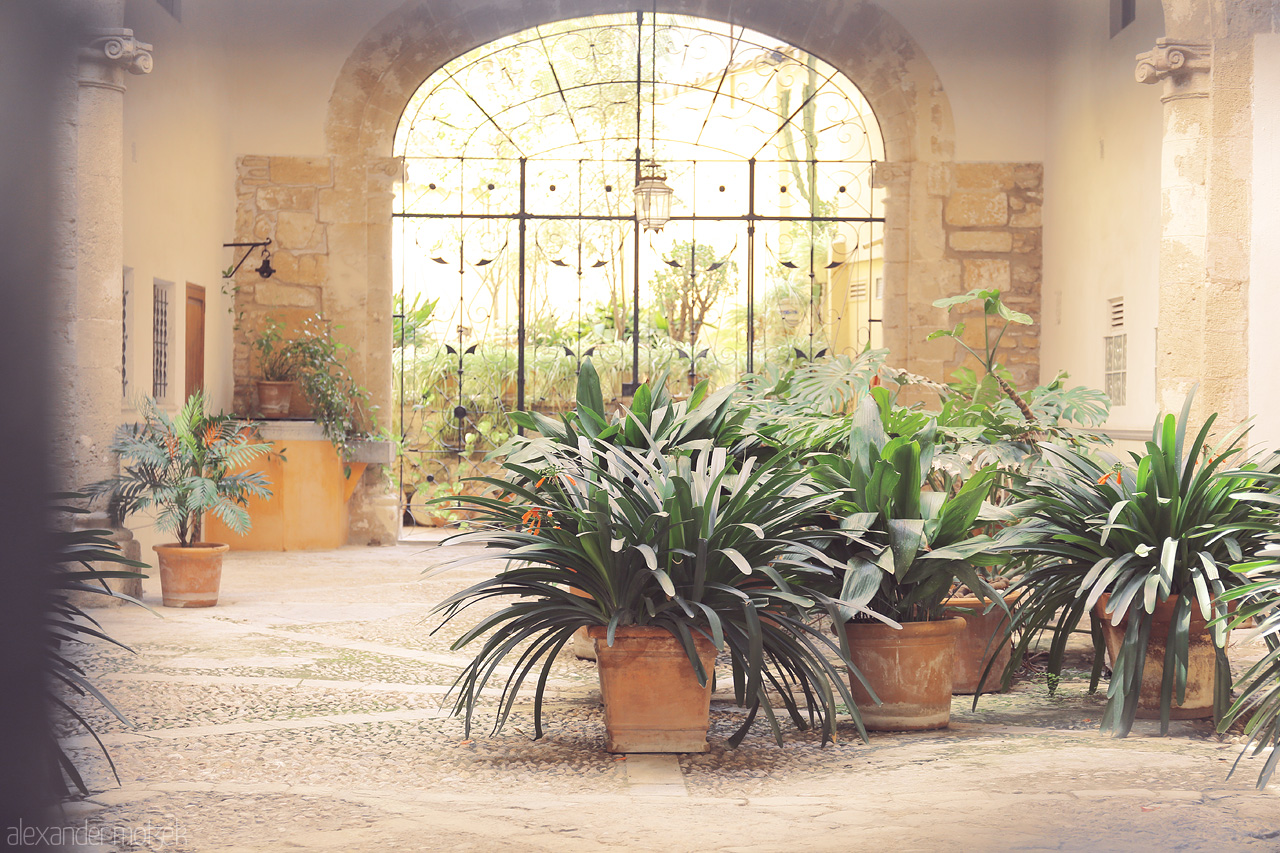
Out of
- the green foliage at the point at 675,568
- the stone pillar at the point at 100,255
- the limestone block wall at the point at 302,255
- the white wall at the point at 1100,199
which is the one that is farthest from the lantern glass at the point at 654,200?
the green foliage at the point at 675,568

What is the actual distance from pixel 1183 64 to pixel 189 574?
5332mm

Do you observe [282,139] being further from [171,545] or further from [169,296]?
[171,545]

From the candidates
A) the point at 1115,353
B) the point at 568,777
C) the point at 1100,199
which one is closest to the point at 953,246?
the point at 1100,199

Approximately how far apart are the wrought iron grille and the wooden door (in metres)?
1.45

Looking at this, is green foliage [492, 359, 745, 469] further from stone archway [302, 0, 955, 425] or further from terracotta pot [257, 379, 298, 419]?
stone archway [302, 0, 955, 425]

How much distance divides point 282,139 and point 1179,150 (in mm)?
5996

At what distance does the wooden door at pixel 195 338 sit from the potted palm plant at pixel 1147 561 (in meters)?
5.85

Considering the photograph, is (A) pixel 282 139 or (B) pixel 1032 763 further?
(A) pixel 282 139

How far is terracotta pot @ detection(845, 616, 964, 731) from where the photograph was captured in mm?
3021

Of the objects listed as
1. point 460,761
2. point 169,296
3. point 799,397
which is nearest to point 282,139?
point 169,296

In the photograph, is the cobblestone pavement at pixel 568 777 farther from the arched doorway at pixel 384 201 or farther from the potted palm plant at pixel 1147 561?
the arched doorway at pixel 384 201

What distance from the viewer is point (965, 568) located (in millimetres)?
2986

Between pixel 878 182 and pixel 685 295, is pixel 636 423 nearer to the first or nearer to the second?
pixel 878 182

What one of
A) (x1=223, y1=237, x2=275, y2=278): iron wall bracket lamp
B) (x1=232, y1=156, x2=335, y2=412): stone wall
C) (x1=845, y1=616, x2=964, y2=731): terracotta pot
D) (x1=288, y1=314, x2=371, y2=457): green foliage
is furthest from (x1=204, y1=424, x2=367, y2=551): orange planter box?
(x1=845, y1=616, x2=964, y2=731): terracotta pot
